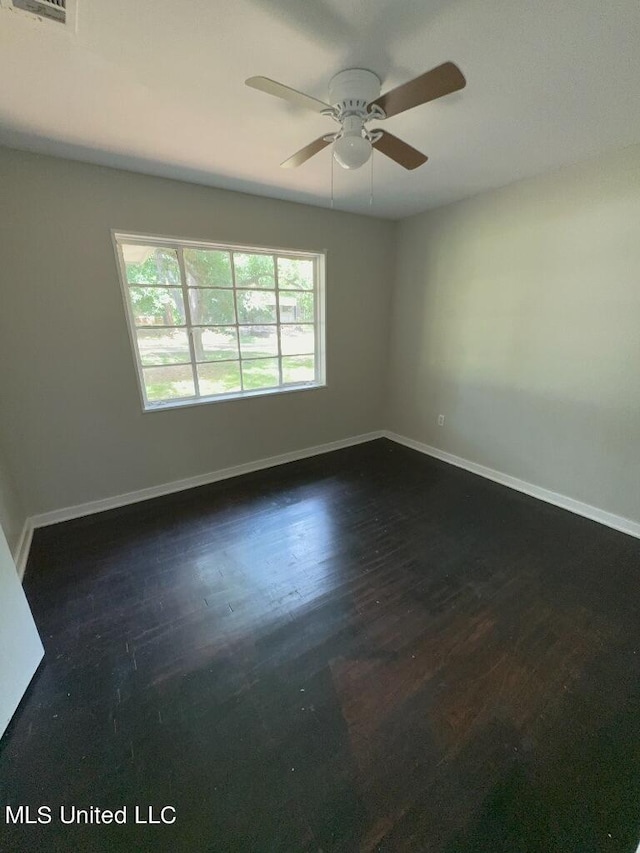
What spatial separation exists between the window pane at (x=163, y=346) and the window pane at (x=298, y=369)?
940mm

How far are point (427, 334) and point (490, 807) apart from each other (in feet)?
10.9

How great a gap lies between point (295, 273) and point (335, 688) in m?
3.14

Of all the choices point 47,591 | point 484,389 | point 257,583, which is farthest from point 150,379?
point 484,389

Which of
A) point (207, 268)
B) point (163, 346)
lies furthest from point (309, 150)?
point (163, 346)

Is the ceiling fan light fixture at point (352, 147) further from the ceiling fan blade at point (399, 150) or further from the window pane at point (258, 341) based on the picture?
the window pane at point (258, 341)

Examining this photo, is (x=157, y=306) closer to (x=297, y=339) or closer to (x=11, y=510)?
(x=297, y=339)

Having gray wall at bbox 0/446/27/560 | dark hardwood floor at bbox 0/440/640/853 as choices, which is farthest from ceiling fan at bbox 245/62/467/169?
gray wall at bbox 0/446/27/560

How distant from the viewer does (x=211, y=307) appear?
111 inches

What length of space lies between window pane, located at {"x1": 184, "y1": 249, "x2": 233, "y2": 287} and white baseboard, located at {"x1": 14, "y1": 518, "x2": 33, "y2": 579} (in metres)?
2.12

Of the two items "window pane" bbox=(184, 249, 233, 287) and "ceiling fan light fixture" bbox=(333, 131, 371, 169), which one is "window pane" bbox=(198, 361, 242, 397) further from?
"ceiling fan light fixture" bbox=(333, 131, 371, 169)

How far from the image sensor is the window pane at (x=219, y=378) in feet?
9.65

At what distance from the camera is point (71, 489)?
98.7 inches

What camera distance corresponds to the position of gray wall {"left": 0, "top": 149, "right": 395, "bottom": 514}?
82.7 inches

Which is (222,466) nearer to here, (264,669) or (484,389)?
(264,669)
